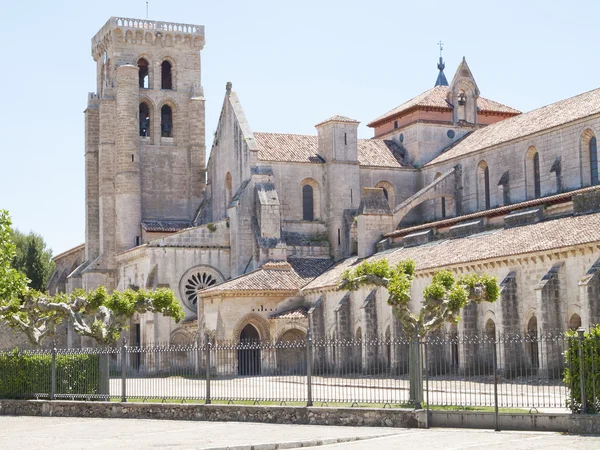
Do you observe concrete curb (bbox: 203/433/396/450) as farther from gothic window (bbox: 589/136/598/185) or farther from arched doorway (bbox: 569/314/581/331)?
gothic window (bbox: 589/136/598/185)

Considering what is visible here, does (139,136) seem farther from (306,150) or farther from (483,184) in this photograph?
(483,184)

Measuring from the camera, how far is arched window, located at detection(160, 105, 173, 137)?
2682 inches

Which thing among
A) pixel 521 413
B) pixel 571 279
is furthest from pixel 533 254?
pixel 521 413

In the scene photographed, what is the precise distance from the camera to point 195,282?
5928cm

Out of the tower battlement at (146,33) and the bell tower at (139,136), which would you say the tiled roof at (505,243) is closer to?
the bell tower at (139,136)

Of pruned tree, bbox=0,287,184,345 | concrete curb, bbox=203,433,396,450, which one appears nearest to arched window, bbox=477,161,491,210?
pruned tree, bbox=0,287,184,345

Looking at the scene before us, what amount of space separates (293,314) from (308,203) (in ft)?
30.5

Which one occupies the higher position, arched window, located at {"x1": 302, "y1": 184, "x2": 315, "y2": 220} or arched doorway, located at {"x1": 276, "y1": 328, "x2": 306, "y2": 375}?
arched window, located at {"x1": 302, "y1": 184, "x2": 315, "y2": 220}


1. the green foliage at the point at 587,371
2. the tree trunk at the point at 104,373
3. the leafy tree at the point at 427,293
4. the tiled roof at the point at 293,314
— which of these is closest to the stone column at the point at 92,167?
the tiled roof at the point at 293,314

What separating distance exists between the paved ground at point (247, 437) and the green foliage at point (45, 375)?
4094mm

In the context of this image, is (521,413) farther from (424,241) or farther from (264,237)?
(264,237)

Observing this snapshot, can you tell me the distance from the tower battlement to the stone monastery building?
86 millimetres

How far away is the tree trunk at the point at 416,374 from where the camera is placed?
26.5 metres

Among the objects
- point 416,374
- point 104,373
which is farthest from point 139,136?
point 416,374
